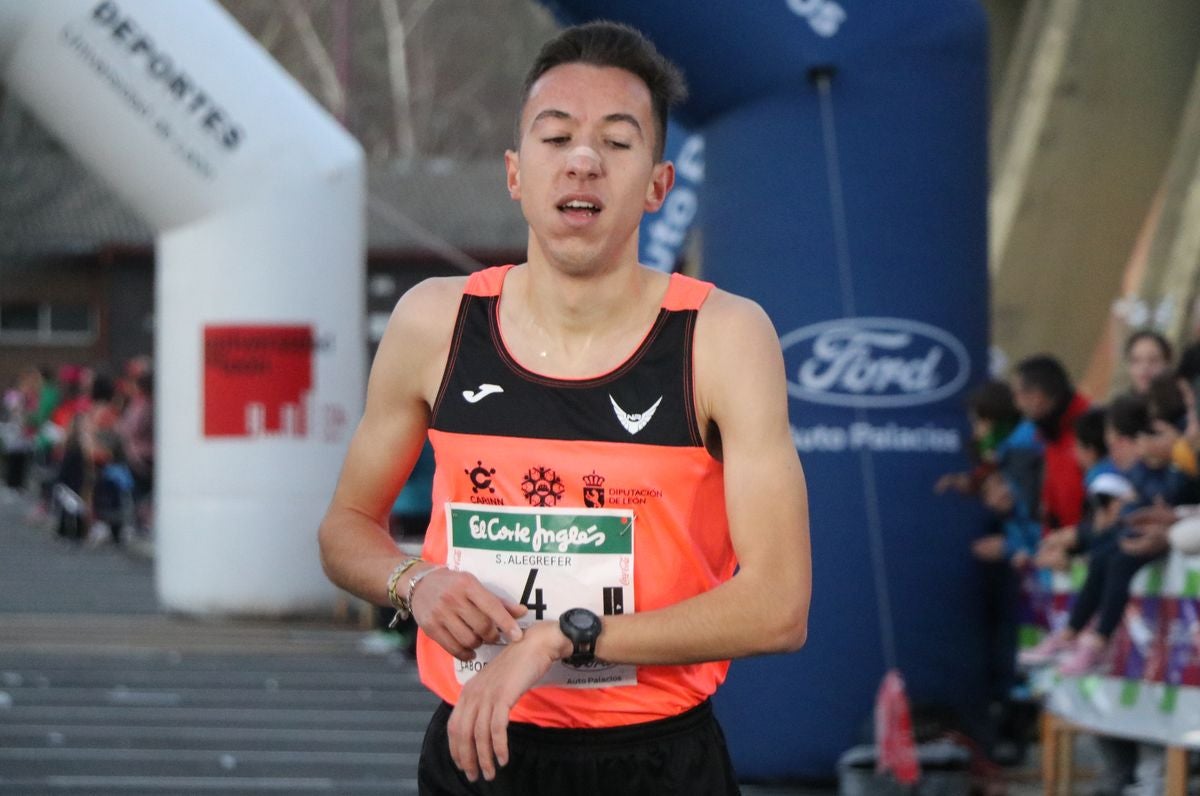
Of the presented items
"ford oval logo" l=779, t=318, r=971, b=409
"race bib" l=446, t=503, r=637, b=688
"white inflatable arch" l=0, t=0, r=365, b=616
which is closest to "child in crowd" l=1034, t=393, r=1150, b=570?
"ford oval logo" l=779, t=318, r=971, b=409

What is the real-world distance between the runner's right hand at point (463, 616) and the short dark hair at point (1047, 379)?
21.1 feet

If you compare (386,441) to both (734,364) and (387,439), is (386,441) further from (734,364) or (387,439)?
(734,364)

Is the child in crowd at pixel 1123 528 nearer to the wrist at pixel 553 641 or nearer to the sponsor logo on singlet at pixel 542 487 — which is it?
the sponsor logo on singlet at pixel 542 487

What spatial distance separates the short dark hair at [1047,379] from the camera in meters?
9.27

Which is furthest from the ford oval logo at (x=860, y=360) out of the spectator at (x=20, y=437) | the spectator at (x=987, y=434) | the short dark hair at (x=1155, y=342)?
the spectator at (x=20, y=437)

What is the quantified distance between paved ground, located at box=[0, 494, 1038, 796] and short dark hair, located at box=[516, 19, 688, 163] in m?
5.35

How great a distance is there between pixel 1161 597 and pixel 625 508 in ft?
14.9

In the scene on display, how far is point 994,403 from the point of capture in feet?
29.8

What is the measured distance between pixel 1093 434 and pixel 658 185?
18.2 feet

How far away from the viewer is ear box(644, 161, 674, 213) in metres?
3.36

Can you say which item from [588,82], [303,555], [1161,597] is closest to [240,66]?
[303,555]

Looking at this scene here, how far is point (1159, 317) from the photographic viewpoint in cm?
1591

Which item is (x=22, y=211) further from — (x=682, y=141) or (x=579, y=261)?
(x=579, y=261)

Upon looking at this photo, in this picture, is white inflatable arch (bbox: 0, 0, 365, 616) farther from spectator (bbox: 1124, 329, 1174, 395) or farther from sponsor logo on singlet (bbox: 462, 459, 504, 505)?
sponsor logo on singlet (bbox: 462, 459, 504, 505)
